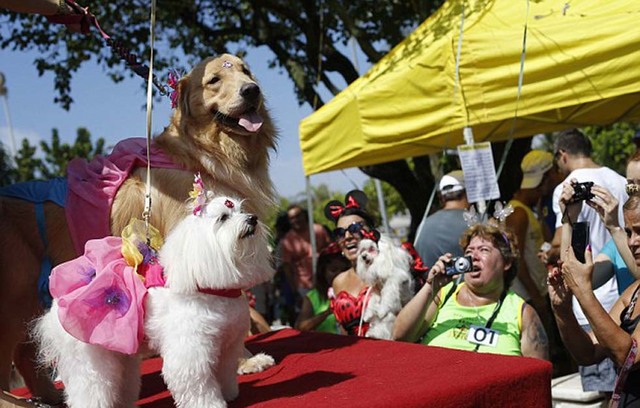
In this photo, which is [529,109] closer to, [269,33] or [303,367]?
[303,367]

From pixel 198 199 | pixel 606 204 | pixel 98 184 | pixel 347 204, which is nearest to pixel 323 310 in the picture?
pixel 347 204

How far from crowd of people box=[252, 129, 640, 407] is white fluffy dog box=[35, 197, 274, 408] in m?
1.27

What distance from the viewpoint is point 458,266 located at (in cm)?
336

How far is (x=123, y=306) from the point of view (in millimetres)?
2035

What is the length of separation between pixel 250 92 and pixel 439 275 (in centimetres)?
120

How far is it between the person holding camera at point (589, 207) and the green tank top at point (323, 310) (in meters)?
1.42

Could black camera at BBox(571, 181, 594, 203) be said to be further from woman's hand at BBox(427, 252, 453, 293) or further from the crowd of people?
woman's hand at BBox(427, 252, 453, 293)

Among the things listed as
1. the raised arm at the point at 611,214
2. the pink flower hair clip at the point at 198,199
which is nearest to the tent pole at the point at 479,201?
the raised arm at the point at 611,214

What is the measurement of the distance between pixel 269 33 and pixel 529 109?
6.37 meters

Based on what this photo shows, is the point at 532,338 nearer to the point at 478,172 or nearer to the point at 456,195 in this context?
the point at 478,172

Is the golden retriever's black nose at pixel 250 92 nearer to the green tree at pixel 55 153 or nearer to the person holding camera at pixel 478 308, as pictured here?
the person holding camera at pixel 478 308

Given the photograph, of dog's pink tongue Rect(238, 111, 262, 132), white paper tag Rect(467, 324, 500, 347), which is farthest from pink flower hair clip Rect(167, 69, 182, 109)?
white paper tag Rect(467, 324, 500, 347)

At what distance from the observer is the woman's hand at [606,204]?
10.9 feet

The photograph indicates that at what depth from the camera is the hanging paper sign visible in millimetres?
4680
